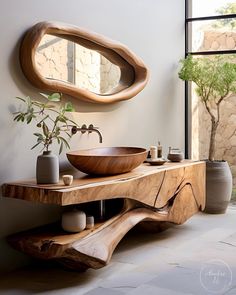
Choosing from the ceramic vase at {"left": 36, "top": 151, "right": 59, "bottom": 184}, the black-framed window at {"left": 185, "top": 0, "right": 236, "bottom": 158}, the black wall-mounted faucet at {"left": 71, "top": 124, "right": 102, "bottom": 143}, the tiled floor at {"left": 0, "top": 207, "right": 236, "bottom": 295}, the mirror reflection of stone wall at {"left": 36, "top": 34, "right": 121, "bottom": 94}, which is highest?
the black-framed window at {"left": 185, "top": 0, "right": 236, "bottom": 158}

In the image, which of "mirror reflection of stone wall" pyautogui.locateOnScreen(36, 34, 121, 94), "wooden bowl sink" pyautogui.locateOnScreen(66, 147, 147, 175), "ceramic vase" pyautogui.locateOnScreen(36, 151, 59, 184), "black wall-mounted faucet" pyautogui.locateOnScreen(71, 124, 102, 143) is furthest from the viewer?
"black wall-mounted faucet" pyautogui.locateOnScreen(71, 124, 102, 143)

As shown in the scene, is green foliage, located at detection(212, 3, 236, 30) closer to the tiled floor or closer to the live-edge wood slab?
the live-edge wood slab

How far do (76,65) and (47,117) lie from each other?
0.66 m

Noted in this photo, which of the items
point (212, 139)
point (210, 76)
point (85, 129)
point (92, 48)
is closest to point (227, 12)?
point (210, 76)

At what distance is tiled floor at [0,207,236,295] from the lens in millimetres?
2920

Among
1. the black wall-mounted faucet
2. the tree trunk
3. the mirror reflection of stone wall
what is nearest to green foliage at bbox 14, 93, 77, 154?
the black wall-mounted faucet

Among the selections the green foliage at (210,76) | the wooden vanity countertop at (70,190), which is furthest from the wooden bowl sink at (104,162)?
the green foliage at (210,76)

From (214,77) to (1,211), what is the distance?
2.90 m

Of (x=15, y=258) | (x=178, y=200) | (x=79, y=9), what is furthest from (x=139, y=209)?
(x=79, y=9)

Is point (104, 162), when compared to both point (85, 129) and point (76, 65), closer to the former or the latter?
point (85, 129)

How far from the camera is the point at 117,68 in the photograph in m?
4.36

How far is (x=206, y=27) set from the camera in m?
5.58

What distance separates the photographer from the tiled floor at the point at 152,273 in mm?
2920

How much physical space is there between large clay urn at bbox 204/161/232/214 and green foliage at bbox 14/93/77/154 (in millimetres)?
2035
